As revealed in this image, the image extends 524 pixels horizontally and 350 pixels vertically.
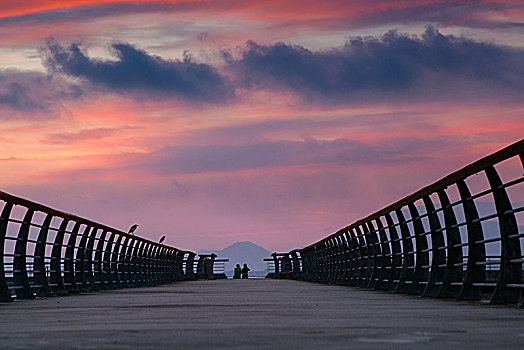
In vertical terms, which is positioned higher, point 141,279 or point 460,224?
point 141,279

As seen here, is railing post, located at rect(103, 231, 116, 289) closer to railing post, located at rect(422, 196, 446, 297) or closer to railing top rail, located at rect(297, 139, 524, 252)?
railing top rail, located at rect(297, 139, 524, 252)

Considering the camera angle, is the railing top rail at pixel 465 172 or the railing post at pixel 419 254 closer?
the railing top rail at pixel 465 172

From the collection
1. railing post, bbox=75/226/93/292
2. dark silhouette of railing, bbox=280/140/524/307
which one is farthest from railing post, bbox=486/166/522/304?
railing post, bbox=75/226/93/292

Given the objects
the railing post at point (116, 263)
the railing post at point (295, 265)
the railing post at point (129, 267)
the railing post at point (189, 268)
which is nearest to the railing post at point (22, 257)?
the railing post at point (116, 263)

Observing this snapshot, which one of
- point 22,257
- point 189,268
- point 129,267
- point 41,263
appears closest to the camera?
point 22,257

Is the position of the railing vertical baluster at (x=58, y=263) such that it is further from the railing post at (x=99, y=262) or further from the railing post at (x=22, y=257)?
the railing post at (x=99, y=262)

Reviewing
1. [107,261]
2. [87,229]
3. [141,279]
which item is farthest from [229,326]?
[141,279]

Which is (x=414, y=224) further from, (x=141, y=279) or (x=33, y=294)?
(x=141, y=279)

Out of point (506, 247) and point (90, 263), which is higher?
Result: point (90, 263)

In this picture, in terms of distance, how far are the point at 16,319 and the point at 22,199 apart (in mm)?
4190

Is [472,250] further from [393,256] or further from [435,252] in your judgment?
[393,256]

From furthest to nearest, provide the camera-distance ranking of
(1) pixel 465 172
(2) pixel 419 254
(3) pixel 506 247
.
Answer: (2) pixel 419 254
(1) pixel 465 172
(3) pixel 506 247

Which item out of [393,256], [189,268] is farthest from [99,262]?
[189,268]

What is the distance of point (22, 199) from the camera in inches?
426
